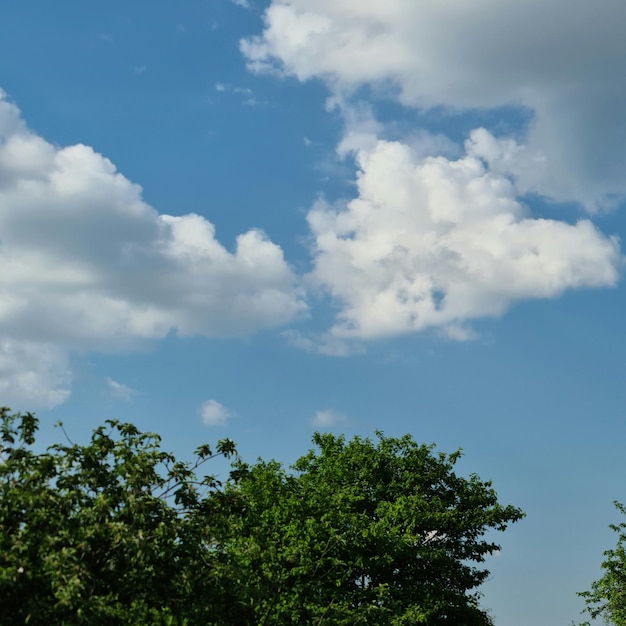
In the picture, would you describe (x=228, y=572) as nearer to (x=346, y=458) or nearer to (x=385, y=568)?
(x=385, y=568)

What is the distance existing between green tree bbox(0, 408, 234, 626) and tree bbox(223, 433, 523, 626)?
47.2 feet

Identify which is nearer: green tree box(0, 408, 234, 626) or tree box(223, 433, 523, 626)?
green tree box(0, 408, 234, 626)

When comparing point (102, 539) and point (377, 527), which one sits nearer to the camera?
point (102, 539)

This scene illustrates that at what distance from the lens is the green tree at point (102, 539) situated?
2206 centimetres

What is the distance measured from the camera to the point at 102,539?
920 inches

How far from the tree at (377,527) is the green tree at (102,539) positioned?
1438cm

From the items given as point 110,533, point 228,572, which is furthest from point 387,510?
point 110,533

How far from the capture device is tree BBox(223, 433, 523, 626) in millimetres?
46156

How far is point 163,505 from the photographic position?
2514 centimetres

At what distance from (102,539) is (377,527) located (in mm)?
27301

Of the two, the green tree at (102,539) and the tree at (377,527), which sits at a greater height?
the tree at (377,527)

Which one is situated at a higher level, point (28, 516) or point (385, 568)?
point (385, 568)

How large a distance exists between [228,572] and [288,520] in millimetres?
23416

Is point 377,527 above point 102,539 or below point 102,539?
above
